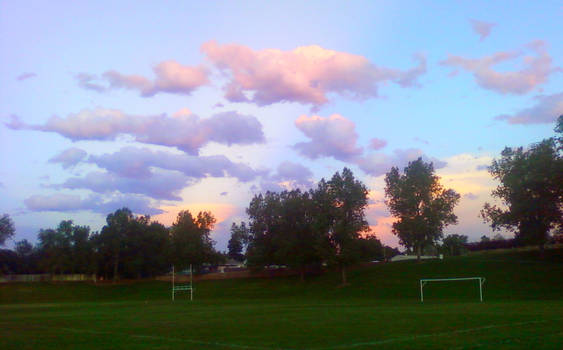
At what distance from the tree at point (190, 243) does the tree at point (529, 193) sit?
57.0 m

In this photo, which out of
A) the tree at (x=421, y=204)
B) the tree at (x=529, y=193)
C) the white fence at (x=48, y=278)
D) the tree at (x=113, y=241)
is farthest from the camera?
the white fence at (x=48, y=278)

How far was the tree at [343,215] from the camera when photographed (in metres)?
76.1

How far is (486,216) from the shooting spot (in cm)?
7569

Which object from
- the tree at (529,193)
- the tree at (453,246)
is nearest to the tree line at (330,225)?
the tree at (529,193)

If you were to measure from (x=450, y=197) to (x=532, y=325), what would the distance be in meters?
69.4

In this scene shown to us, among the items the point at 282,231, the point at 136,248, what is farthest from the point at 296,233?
the point at 136,248

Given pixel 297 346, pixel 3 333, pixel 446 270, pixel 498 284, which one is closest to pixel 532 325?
pixel 297 346

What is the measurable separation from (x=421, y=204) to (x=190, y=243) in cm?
4706

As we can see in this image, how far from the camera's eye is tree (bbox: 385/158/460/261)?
86.9 metres

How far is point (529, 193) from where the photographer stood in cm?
7050

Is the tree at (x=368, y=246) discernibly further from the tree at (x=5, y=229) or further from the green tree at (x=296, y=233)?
the tree at (x=5, y=229)

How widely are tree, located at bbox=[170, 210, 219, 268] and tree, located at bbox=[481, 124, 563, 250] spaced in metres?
57.0

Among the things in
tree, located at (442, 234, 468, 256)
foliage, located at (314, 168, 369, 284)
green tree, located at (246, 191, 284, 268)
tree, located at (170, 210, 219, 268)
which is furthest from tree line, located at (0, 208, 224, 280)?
tree, located at (442, 234, 468, 256)

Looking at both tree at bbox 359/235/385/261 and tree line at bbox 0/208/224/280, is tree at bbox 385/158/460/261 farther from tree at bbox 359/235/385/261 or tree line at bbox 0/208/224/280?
tree line at bbox 0/208/224/280
